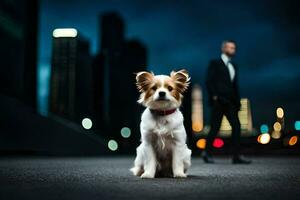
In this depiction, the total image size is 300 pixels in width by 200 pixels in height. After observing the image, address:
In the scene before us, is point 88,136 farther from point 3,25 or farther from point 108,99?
point 108,99

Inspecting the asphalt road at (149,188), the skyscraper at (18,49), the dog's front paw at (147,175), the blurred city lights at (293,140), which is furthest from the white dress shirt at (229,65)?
the skyscraper at (18,49)

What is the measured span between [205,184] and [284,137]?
13.9 meters

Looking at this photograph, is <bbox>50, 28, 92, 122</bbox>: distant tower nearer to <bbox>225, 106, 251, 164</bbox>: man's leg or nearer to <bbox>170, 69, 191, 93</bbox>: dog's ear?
<bbox>225, 106, 251, 164</bbox>: man's leg

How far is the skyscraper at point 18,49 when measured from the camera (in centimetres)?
2494

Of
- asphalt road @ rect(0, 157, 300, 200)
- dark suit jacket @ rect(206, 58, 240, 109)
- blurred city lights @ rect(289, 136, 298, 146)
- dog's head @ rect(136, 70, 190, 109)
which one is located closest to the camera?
asphalt road @ rect(0, 157, 300, 200)

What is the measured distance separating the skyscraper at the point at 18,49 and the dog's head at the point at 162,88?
18.8 meters

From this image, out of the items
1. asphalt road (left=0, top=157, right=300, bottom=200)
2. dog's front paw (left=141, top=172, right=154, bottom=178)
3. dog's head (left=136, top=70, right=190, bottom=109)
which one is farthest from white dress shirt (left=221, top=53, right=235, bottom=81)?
dog's front paw (left=141, top=172, right=154, bottom=178)

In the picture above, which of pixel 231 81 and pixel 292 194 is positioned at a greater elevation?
pixel 231 81

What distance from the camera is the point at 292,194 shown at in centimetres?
473

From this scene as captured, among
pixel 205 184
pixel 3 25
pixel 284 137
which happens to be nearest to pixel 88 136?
pixel 284 137

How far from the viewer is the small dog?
6328mm

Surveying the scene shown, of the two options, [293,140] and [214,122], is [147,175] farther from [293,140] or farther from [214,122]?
[293,140]

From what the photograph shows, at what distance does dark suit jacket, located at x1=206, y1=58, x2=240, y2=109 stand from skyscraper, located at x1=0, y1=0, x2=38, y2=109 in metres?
15.8

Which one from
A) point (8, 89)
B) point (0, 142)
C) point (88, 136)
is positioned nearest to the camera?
point (0, 142)
